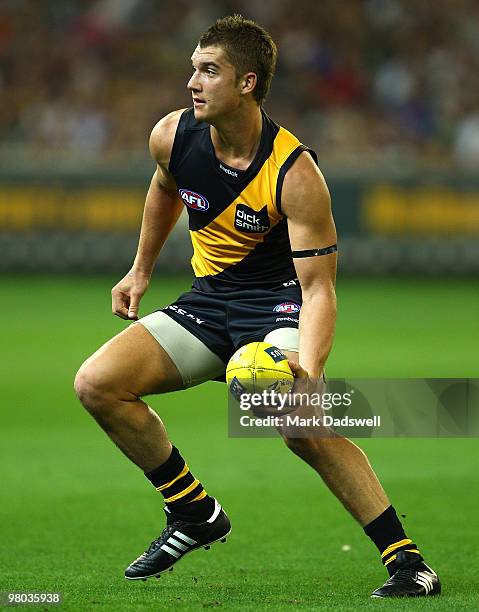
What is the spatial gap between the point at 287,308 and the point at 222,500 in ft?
7.66

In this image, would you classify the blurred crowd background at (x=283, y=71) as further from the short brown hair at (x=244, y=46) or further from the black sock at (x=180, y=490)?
the black sock at (x=180, y=490)

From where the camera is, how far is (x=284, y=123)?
2169cm

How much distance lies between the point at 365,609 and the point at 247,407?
95 cm

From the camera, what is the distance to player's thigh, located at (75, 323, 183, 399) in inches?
224

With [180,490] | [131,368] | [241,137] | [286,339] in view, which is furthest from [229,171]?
[180,490]

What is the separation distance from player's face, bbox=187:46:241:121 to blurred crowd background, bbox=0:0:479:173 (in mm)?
14945

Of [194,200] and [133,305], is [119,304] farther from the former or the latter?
[194,200]

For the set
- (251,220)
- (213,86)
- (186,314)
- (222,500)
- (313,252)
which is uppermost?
(213,86)

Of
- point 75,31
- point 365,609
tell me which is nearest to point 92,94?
point 75,31

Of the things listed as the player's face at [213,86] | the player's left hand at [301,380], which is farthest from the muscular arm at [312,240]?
the player's face at [213,86]

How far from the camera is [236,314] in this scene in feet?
19.4

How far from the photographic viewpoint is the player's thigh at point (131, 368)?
18.7ft

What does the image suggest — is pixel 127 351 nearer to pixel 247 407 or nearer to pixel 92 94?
pixel 247 407

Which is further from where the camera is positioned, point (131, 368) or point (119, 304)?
point (119, 304)
